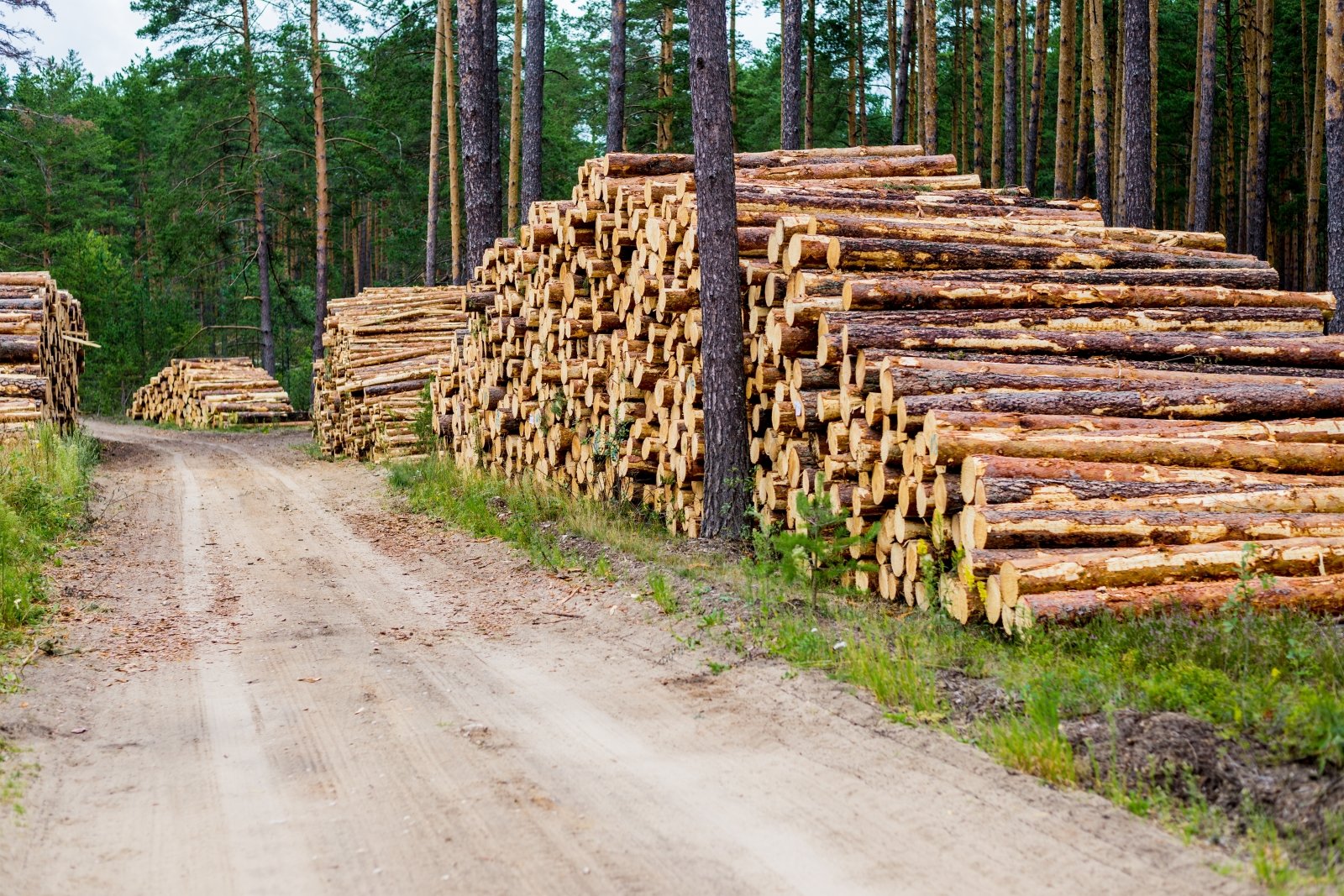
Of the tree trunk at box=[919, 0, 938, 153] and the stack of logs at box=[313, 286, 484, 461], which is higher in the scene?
the tree trunk at box=[919, 0, 938, 153]

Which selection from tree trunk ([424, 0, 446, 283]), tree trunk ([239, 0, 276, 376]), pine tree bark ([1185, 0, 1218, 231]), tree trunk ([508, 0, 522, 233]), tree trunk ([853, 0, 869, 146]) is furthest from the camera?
tree trunk ([853, 0, 869, 146])

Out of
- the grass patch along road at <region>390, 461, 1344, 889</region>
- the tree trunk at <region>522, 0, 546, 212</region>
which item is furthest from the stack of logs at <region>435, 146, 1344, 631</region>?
the tree trunk at <region>522, 0, 546, 212</region>

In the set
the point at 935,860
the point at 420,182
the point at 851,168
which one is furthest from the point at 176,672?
the point at 420,182

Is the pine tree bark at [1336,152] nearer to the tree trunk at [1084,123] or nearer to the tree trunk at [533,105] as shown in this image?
the tree trunk at [1084,123]

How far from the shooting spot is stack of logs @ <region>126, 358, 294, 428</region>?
2991 centimetres

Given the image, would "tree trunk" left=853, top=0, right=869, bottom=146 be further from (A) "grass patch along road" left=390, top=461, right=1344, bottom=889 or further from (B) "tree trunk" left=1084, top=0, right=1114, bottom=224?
(A) "grass patch along road" left=390, top=461, right=1344, bottom=889

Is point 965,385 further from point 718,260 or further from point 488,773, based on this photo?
point 488,773

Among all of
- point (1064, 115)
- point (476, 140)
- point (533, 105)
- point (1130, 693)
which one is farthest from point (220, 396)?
point (1130, 693)

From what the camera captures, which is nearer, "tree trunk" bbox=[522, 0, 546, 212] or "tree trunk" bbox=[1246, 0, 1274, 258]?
"tree trunk" bbox=[522, 0, 546, 212]

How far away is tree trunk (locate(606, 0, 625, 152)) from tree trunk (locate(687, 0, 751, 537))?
568 inches

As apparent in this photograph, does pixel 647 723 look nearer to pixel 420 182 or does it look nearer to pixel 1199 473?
pixel 1199 473

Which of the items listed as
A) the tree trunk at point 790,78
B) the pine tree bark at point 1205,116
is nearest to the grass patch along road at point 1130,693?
the tree trunk at point 790,78

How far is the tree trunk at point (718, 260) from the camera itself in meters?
9.02

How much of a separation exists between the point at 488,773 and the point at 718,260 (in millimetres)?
5217
